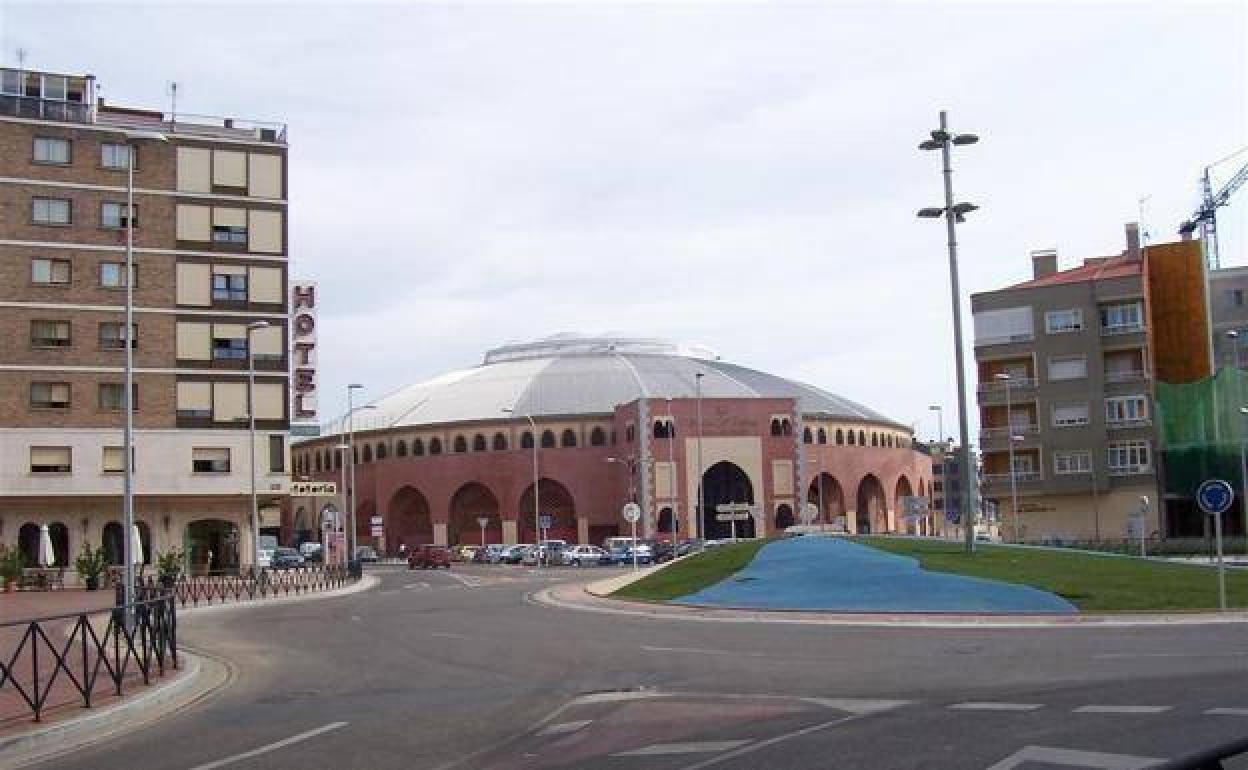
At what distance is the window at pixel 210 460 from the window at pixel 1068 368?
150ft

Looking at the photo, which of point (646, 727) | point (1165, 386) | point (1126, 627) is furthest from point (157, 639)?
point (1165, 386)

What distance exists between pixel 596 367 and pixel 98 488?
60.7m

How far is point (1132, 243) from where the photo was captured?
79938mm

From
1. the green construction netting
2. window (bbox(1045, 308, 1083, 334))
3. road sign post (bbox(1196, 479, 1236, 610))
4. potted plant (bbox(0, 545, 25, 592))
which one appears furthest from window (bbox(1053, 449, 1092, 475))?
potted plant (bbox(0, 545, 25, 592))

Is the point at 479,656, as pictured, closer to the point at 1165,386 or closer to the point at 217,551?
the point at 217,551

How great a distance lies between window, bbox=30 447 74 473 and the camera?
184 ft

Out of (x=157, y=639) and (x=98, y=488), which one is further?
(x=98, y=488)

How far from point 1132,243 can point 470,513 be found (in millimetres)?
55548

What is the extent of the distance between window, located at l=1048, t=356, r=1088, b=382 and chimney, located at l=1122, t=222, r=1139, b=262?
27.7 feet

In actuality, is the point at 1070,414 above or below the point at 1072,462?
above

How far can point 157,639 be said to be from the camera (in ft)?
60.3

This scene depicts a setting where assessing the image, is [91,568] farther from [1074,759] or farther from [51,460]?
[1074,759]

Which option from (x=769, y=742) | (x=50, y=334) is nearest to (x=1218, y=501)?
(x=769, y=742)

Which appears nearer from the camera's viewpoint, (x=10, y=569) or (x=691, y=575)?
(x=691, y=575)
